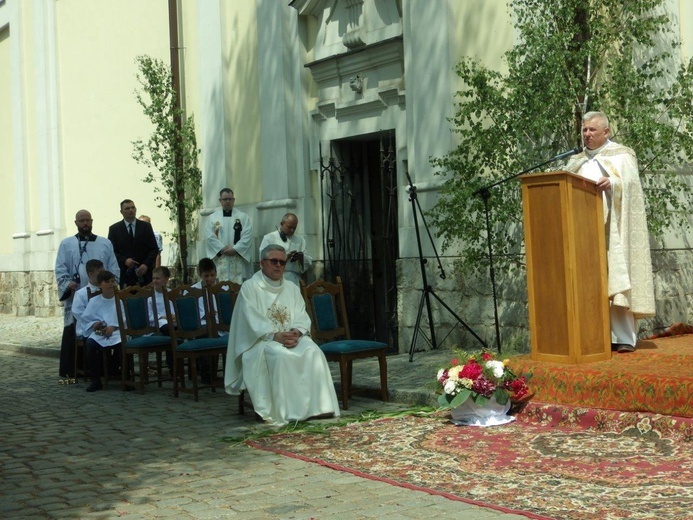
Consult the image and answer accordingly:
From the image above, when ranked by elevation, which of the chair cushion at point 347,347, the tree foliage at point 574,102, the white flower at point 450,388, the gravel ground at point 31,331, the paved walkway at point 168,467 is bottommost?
the paved walkway at point 168,467

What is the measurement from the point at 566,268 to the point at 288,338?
8.26 feet

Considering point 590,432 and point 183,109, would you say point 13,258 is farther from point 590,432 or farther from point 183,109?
point 590,432

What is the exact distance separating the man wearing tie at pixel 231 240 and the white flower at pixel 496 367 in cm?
779

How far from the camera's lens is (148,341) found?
40.5 ft

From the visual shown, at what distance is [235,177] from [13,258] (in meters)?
10.3

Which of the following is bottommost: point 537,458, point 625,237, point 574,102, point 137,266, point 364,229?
point 537,458

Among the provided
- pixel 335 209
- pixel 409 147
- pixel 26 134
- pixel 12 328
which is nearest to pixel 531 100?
pixel 409 147

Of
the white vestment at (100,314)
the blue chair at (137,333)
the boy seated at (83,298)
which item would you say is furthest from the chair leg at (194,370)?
the boy seated at (83,298)

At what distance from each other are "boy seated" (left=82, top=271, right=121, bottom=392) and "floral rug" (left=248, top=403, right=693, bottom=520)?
14.1 feet

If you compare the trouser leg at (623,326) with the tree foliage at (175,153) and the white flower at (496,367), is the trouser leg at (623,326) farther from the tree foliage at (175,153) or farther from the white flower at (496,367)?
the tree foliage at (175,153)

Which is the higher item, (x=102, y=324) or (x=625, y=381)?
(x=102, y=324)

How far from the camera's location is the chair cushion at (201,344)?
1150cm

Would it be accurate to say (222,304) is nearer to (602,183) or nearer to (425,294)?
(425,294)

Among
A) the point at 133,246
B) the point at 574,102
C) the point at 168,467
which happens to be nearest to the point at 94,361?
the point at 133,246
